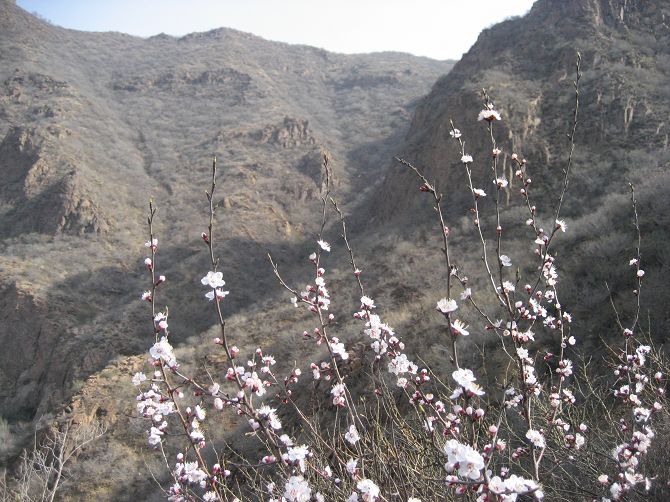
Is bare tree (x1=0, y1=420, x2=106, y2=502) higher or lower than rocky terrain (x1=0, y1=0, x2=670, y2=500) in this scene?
lower

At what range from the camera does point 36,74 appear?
34750mm

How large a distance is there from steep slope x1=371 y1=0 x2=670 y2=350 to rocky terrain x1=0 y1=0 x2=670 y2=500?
0.28 feet

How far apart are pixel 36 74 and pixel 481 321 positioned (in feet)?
131

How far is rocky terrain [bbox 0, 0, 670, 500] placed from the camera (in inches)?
419

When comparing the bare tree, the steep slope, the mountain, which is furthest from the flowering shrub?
the mountain

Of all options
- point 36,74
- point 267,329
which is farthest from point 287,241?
point 36,74

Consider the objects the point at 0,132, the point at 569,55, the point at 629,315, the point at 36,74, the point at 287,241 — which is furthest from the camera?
the point at 36,74

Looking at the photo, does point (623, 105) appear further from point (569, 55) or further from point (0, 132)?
point (0, 132)

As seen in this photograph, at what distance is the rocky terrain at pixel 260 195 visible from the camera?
419 inches

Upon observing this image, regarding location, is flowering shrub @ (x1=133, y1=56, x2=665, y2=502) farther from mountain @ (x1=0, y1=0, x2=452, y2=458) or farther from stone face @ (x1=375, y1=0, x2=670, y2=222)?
stone face @ (x1=375, y1=0, x2=670, y2=222)

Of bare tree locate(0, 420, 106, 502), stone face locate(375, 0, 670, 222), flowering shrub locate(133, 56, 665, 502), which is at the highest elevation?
stone face locate(375, 0, 670, 222)

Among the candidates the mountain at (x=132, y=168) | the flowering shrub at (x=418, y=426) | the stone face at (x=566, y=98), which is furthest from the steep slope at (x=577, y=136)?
the mountain at (x=132, y=168)

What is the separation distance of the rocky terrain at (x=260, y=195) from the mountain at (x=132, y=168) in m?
0.13

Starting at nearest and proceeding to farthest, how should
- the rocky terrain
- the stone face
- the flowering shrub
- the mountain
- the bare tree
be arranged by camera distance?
the flowering shrub → the bare tree → the rocky terrain → the mountain → the stone face
